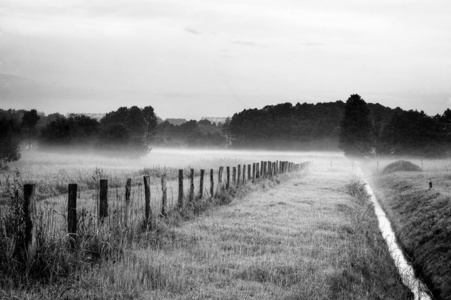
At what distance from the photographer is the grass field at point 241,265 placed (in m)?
7.18

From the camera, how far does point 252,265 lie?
29.3ft

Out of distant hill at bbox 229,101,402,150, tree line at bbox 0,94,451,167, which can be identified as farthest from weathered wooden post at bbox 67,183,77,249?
distant hill at bbox 229,101,402,150

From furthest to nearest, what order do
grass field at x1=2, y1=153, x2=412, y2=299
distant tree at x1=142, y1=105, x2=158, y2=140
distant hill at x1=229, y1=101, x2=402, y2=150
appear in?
distant hill at x1=229, y1=101, x2=402, y2=150 < distant tree at x1=142, y1=105, x2=158, y2=140 < grass field at x1=2, y1=153, x2=412, y2=299

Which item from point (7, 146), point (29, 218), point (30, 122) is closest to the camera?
point (29, 218)

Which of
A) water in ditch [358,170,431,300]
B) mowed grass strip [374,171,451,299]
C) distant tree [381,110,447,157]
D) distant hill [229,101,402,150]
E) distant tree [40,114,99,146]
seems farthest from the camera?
distant hill [229,101,402,150]

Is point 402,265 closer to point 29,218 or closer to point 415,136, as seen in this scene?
point 29,218

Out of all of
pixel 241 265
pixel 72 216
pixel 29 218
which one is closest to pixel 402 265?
pixel 241 265

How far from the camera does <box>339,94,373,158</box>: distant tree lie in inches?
3086

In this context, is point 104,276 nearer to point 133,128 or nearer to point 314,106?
point 133,128

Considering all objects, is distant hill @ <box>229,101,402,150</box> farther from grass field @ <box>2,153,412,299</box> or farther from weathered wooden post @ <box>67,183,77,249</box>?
weathered wooden post @ <box>67,183,77,249</box>

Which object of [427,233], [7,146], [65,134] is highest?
[65,134]

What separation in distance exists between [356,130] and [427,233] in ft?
223

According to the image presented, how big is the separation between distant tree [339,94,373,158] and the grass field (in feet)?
218

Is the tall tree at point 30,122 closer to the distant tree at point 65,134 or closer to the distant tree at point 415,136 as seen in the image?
the distant tree at point 65,134
